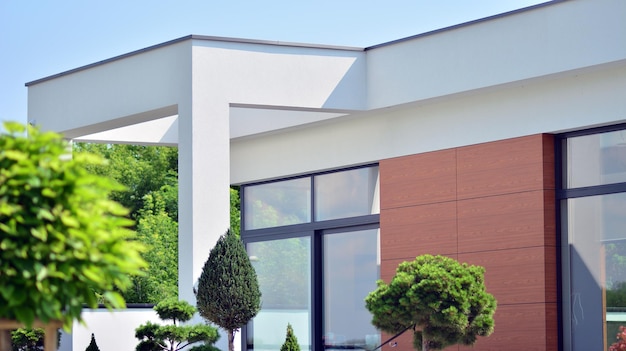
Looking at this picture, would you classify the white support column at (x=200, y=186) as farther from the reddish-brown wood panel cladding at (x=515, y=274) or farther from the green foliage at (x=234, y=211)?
the green foliage at (x=234, y=211)

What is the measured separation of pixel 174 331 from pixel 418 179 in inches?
180

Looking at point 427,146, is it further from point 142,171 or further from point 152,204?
point 142,171

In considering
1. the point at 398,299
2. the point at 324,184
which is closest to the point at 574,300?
the point at 398,299

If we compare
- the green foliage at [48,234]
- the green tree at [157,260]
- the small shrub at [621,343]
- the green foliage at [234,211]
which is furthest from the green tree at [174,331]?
the green tree at [157,260]

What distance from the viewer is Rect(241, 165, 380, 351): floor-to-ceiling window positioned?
1720cm

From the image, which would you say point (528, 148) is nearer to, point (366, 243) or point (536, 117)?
point (536, 117)

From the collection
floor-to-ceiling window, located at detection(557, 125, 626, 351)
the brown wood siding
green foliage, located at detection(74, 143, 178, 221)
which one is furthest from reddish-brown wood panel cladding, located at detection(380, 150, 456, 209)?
green foliage, located at detection(74, 143, 178, 221)

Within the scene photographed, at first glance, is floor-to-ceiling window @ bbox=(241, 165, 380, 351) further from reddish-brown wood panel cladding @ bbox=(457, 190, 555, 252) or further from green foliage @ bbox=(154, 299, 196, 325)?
green foliage @ bbox=(154, 299, 196, 325)

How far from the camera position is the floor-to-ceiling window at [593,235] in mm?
13453

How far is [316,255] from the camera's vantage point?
18.1m

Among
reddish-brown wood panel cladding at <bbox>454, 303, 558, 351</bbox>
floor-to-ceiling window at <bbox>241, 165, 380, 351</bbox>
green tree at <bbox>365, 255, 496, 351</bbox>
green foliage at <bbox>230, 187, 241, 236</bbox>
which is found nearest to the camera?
green tree at <bbox>365, 255, 496, 351</bbox>

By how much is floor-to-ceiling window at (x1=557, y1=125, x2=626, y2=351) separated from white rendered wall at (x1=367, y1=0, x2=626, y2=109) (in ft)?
3.55

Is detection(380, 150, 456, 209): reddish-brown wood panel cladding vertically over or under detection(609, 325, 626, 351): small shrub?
over

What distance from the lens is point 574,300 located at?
13.9 m
